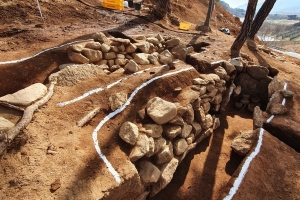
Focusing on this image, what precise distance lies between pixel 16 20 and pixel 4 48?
2222mm

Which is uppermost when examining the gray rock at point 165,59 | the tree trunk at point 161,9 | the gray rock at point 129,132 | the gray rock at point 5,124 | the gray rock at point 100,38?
the tree trunk at point 161,9

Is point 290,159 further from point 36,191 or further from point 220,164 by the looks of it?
point 36,191

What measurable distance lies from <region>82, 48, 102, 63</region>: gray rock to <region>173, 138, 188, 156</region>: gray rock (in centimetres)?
289

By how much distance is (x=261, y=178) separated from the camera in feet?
12.6

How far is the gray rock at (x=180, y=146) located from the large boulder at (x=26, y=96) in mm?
2845

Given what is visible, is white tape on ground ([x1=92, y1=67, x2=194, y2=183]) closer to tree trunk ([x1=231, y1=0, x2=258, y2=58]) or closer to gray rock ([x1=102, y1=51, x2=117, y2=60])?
gray rock ([x1=102, y1=51, x2=117, y2=60])

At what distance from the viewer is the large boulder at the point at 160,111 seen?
392cm

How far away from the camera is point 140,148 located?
3.46m

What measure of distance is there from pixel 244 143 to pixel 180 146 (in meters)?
1.75

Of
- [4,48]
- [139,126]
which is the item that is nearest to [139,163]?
[139,126]

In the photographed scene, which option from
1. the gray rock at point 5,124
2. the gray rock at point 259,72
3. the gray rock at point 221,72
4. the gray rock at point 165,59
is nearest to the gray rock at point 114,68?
the gray rock at point 165,59

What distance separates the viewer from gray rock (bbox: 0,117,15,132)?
9.40ft

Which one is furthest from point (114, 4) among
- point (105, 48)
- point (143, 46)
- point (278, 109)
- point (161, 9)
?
point (278, 109)

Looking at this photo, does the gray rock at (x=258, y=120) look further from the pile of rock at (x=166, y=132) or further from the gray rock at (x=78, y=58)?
the gray rock at (x=78, y=58)
